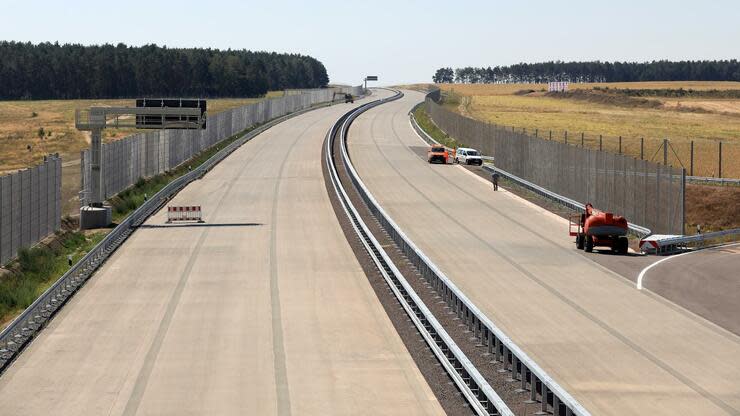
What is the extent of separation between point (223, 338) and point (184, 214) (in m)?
25.7

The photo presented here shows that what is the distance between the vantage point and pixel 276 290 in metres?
32.3

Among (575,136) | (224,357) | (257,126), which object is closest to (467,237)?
(224,357)

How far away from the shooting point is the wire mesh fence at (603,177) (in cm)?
4353

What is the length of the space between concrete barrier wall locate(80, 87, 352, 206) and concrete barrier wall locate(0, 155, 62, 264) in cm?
669

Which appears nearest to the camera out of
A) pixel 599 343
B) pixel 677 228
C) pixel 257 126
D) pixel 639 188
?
pixel 599 343

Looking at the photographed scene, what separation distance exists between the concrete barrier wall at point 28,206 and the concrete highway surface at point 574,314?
13.0 metres

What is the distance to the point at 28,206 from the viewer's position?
38.9 meters

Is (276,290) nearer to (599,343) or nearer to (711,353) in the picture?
(599,343)

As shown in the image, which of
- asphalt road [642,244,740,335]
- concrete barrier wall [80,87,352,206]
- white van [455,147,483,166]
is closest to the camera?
asphalt road [642,244,740,335]

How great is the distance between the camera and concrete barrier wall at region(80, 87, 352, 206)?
5556 centimetres

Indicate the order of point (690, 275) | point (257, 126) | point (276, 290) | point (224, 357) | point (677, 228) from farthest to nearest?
point (257, 126) → point (677, 228) → point (690, 275) → point (276, 290) → point (224, 357)

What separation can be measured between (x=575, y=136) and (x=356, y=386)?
9103 centimetres

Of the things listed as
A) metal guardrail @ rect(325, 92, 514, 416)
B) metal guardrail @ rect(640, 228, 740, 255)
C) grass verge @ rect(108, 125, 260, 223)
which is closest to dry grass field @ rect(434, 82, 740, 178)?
metal guardrail @ rect(640, 228, 740, 255)

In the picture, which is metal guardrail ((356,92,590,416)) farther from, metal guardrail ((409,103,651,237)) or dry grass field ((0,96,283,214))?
dry grass field ((0,96,283,214))
